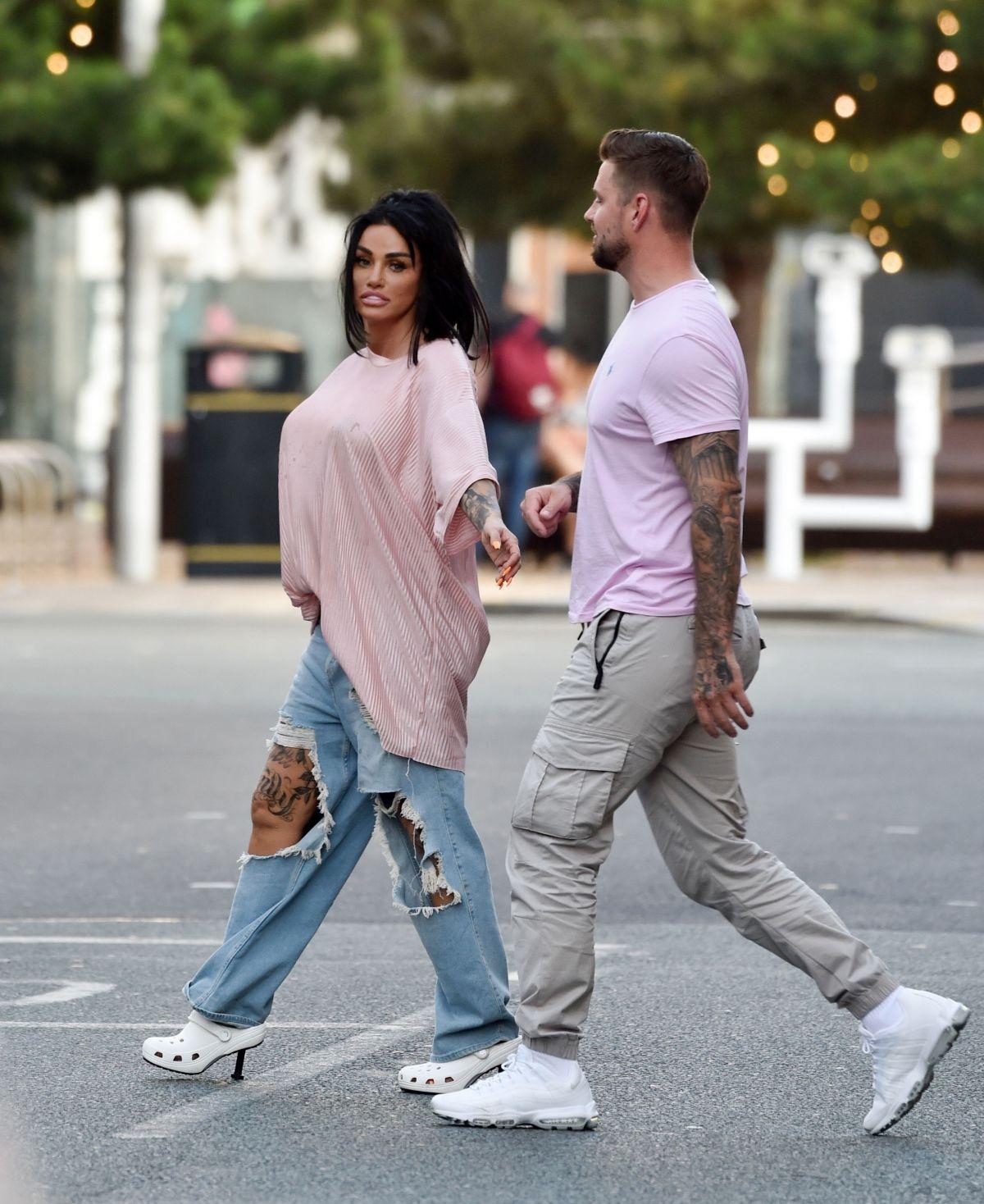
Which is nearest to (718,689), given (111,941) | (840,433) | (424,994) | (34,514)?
(424,994)

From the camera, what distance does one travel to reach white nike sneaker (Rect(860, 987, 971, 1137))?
4.46 metres

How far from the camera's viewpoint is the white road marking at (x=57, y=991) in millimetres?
5691

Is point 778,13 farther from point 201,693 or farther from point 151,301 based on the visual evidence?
point 201,693

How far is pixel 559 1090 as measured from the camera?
14.8ft

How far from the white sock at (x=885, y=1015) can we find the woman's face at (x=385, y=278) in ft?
5.13

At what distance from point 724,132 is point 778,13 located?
57.2 inches

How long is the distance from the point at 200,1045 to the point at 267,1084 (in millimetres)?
165

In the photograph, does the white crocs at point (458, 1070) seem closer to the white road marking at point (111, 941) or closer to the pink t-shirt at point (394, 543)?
the pink t-shirt at point (394, 543)

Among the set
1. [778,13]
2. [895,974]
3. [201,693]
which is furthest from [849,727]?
[778,13]

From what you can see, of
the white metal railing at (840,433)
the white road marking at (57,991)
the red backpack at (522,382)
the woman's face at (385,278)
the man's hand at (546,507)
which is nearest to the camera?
the man's hand at (546,507)

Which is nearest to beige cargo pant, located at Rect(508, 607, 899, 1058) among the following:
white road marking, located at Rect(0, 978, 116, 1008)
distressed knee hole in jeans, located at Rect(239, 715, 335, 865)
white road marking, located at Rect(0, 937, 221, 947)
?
distressed knee hole in jeans, located at Rect(239, 715, 335, 865)

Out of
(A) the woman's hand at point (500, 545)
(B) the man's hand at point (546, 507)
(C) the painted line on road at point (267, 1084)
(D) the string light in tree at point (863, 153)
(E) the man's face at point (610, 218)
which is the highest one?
(D) the string light in tree at point (863, 153)

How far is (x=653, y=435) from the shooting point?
4414 millimetres

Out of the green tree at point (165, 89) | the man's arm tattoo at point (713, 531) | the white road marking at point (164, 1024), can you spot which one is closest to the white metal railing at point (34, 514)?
the green tree at point (165, 89)
